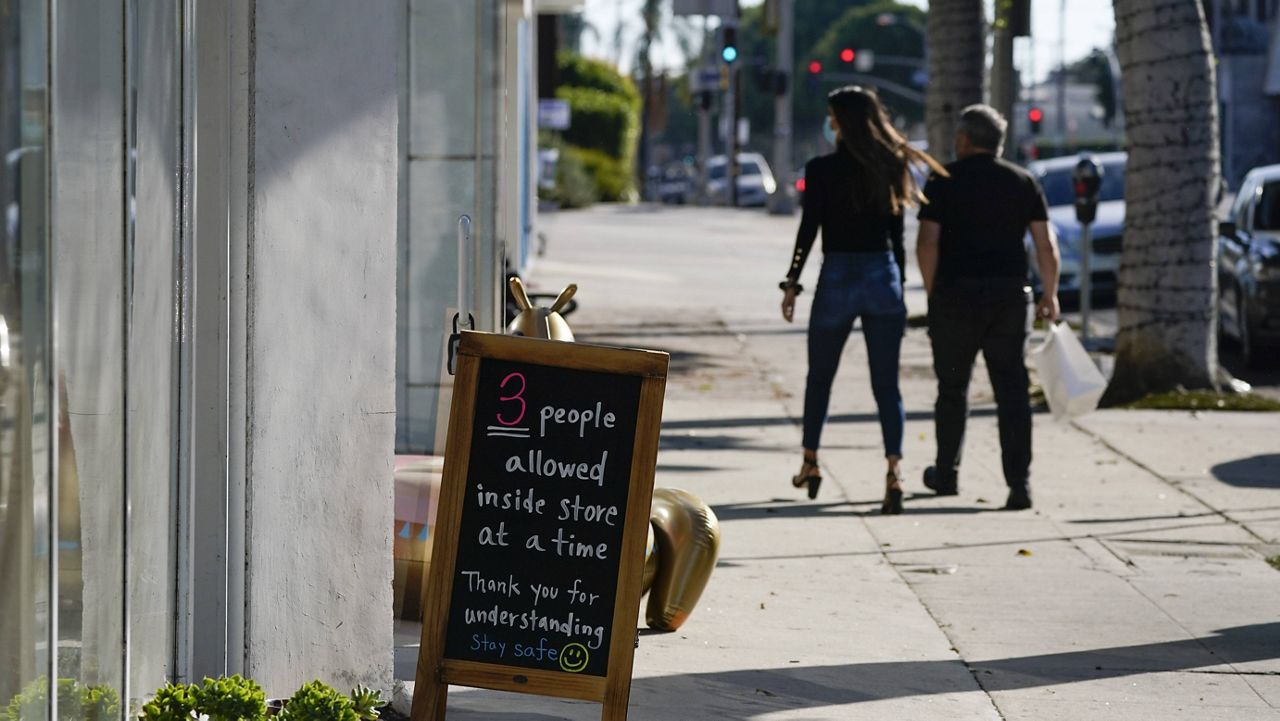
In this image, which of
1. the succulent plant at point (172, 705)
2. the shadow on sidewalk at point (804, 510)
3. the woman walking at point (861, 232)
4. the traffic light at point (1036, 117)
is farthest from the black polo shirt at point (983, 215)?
the traffic light at point (1036, 117)

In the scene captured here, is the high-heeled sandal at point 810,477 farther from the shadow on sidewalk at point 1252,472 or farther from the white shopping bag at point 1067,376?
the shadow on sidewalk at point 1252,472

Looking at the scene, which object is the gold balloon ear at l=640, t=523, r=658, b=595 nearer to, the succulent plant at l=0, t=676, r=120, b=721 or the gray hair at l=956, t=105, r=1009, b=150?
the succulent plant at l=0, t=676, r=120, b=721

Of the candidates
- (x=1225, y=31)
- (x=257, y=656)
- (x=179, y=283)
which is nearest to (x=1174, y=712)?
(x=257, y=656)

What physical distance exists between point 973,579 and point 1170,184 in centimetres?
536

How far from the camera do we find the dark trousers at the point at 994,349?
26.7 feet

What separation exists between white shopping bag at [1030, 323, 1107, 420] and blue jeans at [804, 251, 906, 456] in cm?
122

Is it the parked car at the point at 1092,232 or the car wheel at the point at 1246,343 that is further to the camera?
the parked car at the point at 1092,232

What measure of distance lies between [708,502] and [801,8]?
10471cm

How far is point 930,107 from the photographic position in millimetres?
15922

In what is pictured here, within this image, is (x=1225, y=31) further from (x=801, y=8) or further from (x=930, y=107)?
(x=801, y=8)

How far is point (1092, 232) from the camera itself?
1908cm

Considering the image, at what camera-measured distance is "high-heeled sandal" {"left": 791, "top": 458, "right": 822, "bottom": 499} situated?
7.99 m

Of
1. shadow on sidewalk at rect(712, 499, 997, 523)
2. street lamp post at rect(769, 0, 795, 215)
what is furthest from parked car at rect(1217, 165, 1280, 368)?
street lamp post at rect(769, 0, 795, 215)

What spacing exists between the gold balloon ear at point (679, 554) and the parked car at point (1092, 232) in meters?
12.9
